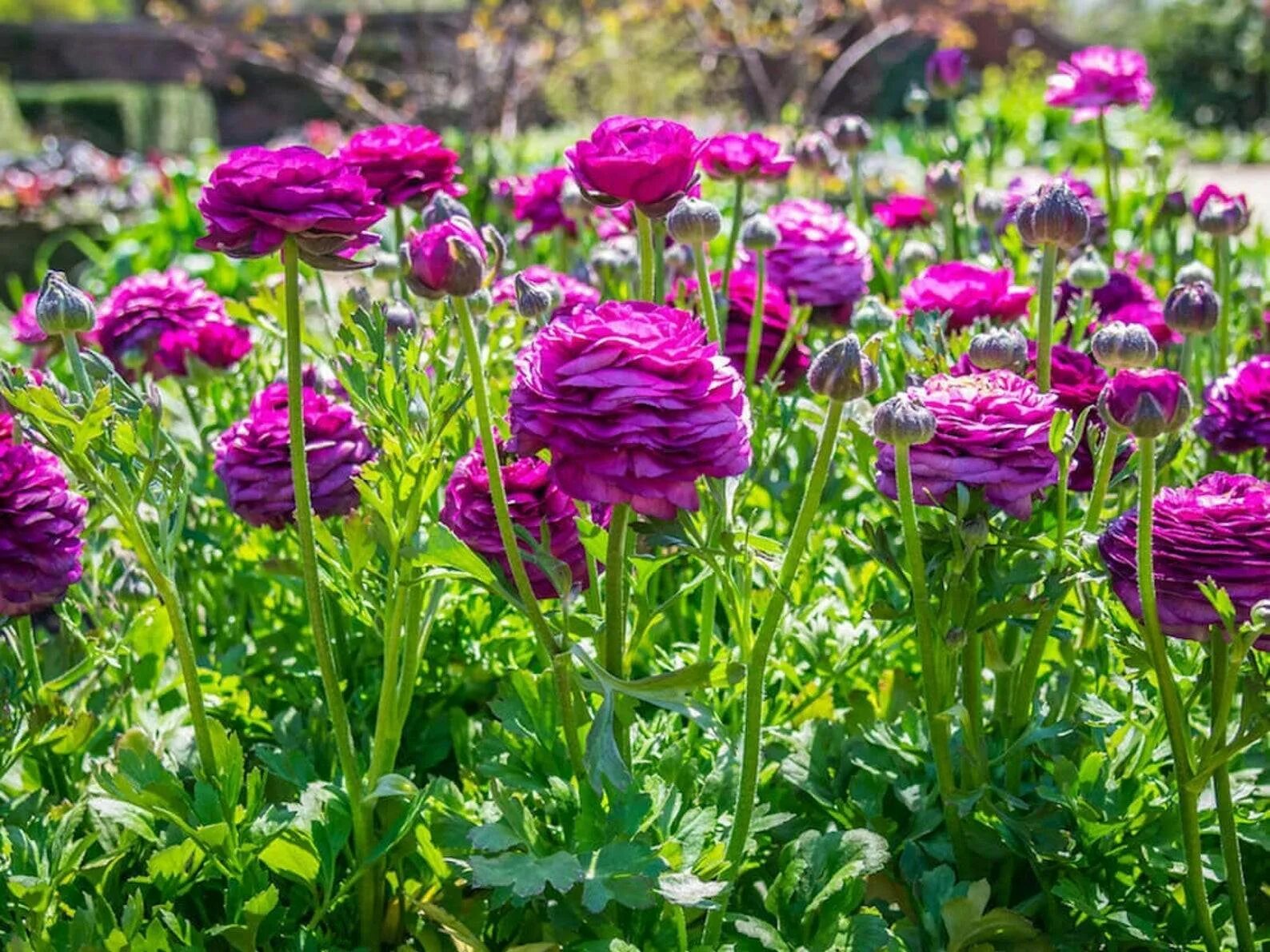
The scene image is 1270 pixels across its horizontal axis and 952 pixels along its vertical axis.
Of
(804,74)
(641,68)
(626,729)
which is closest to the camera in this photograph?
(626,729)

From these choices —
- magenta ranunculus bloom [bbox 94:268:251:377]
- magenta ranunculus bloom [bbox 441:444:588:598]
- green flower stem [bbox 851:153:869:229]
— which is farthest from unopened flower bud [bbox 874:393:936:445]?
green flower stem [bbox 851:153:869:229]

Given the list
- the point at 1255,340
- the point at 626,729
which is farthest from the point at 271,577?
the point at 1255,340

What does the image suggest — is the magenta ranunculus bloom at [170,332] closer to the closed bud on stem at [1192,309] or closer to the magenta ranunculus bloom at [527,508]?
the magenta ranunculus bloom at [527,508]

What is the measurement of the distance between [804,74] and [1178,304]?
5.60 meters

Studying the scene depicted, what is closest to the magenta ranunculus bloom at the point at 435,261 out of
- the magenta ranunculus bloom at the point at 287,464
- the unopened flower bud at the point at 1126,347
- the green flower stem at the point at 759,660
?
the green flower stem at the point at 759,660

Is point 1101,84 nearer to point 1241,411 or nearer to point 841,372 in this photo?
point 1241,411

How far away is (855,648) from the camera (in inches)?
61.1

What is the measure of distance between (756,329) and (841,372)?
70cm

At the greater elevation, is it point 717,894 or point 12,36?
point 12,36

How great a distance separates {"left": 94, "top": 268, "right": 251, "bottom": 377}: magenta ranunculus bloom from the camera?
6.08 ft

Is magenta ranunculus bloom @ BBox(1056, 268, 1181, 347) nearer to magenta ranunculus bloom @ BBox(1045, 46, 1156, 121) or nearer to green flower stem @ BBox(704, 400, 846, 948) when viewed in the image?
magenta ranunculus bloom @ BBox(1045, 46, 1156, 121)

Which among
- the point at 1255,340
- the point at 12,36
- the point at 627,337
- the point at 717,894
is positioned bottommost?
the point at 717,894

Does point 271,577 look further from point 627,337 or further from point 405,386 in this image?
point 627,337

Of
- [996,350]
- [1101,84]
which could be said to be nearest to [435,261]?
[996,350]
